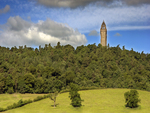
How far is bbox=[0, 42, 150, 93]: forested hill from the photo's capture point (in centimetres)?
7744

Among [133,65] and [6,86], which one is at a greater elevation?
[133,65]

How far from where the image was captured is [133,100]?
43531mm

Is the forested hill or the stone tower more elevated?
the stone tower

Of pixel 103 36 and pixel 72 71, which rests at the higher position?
pixel 103 36

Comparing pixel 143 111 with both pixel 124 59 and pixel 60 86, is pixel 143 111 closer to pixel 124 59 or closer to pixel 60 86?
pixel 60 86

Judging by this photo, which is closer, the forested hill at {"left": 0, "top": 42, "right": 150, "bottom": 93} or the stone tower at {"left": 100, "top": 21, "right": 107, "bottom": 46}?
the forested hill at {"left": 0, "top": 42, "right": 150, "bottom": 93}

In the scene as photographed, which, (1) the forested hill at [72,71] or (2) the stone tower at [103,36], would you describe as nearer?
(1) the forested hill at [72,71]

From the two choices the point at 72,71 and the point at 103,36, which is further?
the point at 103,36

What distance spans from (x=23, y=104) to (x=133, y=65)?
87.1 metres

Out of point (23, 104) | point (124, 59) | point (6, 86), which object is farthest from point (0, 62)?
point (124, 59)

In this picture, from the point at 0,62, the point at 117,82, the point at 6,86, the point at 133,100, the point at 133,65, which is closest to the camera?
the point at 133,100

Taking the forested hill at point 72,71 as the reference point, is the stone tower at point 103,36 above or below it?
above

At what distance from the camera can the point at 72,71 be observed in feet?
Answer: 317

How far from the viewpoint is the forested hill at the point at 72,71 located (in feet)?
254
